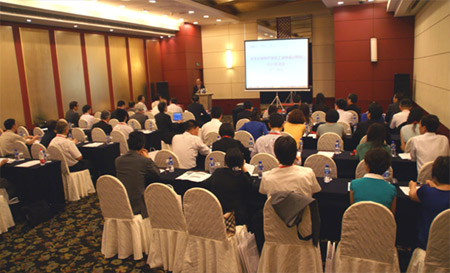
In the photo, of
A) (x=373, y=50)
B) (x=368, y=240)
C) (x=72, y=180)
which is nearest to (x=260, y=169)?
(x=368, y=240)

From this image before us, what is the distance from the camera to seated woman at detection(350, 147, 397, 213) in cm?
292

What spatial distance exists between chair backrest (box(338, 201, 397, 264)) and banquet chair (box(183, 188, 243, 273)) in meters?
0.98

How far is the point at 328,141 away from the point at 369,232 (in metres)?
2.92

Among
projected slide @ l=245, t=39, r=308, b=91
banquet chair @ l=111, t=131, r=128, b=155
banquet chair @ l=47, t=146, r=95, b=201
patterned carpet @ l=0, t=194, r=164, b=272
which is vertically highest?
projected slide @ l=245, t=39, r=308, b=91

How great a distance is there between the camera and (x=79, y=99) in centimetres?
1207

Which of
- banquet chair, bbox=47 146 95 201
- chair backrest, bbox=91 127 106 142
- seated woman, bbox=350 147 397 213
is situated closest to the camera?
seated woman, bbox=350 147 397 213

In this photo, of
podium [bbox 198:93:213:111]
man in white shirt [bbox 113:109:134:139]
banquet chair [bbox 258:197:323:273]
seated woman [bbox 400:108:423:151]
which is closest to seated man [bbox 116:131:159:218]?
banquet chair [bbox 258:197:323:273]

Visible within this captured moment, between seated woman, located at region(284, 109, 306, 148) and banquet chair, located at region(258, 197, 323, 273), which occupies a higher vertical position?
seated woman, located at region(284, 109, 306, 148)

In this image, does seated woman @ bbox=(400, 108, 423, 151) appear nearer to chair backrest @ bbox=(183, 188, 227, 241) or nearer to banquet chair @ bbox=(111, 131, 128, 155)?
chair backrest @ bbox=(183, 188, 227, 241)

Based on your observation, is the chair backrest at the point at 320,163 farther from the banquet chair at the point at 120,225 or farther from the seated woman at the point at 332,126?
the banquet chair at the point at 120,225

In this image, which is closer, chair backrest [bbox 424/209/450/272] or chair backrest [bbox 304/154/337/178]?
chair backrest [bbox 424/209/450/272]

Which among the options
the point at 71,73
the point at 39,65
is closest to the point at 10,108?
the point at 39,65

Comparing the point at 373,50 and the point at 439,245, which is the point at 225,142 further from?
the point at 373,50

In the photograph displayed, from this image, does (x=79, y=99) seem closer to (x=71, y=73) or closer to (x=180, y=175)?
(x=71, y=73)
